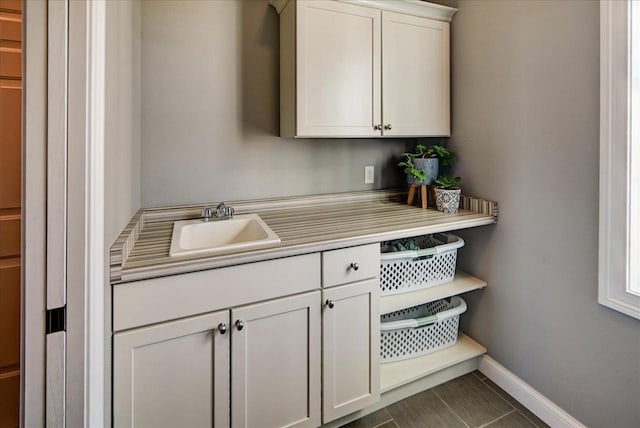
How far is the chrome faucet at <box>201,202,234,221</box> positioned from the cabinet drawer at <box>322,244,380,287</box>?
0.62 m

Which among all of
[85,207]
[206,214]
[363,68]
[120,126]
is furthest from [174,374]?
[363,68]

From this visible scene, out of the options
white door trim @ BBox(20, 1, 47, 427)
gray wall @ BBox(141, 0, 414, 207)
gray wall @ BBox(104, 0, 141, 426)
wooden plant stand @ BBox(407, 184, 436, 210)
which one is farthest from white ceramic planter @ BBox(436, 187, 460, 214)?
white door trim @ BBox(20, 1, 47, 427)

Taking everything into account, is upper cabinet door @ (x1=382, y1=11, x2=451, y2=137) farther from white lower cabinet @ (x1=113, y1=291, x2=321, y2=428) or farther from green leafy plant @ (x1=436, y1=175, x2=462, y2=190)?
white lower cabinet @ (x1=113, y1=291, x2=321, y2=428)

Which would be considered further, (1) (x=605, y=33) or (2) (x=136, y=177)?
(2) (x=136, y=177)

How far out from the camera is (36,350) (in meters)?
0.79

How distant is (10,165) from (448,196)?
179 cm

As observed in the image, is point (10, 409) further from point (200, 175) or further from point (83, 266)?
point (200, 175)

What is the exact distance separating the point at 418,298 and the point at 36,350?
1473 millimetres

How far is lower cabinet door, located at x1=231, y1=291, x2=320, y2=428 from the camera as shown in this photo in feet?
3.95

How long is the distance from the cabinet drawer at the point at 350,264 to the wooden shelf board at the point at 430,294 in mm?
244

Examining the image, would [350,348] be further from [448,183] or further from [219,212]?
[448,183]

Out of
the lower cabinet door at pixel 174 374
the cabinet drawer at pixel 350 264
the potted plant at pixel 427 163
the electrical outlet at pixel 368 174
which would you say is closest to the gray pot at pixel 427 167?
the potted plant at pixel 427 163

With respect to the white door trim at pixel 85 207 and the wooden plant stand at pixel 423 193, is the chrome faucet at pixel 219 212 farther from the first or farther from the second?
the wooden plant stand at pixel 423 193

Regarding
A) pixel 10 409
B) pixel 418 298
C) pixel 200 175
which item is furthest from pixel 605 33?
pixel 10 409
